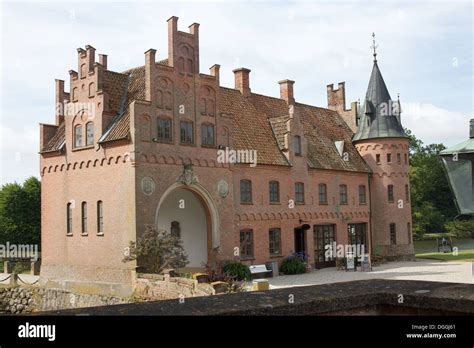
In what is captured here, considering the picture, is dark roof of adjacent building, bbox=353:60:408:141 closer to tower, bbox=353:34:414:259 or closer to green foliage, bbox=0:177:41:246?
tower, bbox=353:34:414:259

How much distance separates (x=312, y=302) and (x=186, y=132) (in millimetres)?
22591

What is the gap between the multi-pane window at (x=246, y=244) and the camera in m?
29.8

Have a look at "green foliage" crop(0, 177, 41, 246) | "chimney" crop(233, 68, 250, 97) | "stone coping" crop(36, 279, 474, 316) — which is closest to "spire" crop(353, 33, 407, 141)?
"chimney" crop(233, 68, 250, 97)

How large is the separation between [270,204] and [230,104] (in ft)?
22.4

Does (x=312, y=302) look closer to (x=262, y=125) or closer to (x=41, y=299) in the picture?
(x=41, y=299)

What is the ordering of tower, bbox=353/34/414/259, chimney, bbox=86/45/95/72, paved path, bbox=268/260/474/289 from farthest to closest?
tower, bbox=353/34/414/259, chimney, bbox=86/45/95/72, paved path, bbox=268/260/474/289

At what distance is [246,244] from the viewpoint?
3011 cm

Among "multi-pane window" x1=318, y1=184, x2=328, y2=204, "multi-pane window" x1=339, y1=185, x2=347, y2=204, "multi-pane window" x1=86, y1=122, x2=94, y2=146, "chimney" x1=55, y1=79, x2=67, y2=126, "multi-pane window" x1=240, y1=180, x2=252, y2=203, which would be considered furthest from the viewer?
"multi-pane window" x1=339, y1=185, x2=347, y2=204

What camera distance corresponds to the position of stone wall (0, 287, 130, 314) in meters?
25.5

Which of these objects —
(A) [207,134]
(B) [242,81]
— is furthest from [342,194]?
(A) [207,134]

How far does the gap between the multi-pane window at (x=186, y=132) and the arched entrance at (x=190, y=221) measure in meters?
2.81

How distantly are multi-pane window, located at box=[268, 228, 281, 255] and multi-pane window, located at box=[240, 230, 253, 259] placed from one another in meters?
1.56

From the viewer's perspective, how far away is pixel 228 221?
28.9 m

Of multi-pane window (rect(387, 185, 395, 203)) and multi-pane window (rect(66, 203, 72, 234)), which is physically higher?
multi-pane window (rect(387, 185, 395, 203))
